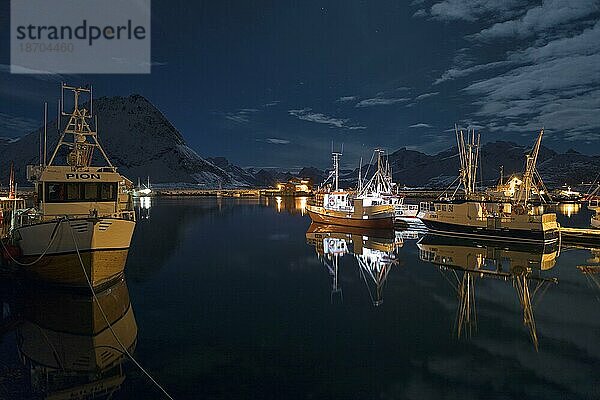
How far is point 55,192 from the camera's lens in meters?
21.1

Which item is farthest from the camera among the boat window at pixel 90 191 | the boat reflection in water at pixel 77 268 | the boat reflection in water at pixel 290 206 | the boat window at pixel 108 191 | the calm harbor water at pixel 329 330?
the boat reflection in water at pixel 290 206

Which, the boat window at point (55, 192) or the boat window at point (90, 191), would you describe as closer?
the boat window at point (55, 192)

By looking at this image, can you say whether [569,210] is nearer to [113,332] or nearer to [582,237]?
[582,237]

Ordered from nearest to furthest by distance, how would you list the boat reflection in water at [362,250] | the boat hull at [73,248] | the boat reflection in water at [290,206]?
the boat hull at [73,248], the boat reflection in water at [362,250], the boat reflection in water at [290,206]

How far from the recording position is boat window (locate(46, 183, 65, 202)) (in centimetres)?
2098

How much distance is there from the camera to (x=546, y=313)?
18.5 meters

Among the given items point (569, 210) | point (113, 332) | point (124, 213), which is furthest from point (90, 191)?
point (569, 210)

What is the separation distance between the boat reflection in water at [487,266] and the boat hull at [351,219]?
7.89 meters

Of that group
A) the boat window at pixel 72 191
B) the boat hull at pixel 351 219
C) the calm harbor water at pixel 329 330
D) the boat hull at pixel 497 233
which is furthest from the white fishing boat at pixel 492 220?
the boat window at pixel 72 191

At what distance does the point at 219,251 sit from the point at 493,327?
1054 inches

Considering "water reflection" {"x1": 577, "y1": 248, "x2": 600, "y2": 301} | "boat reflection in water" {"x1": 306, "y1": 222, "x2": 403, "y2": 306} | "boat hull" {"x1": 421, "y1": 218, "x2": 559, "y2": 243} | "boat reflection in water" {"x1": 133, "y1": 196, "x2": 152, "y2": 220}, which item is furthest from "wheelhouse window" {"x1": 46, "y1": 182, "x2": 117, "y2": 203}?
"boat reflection in water" {"x1": 133, "y1": 196, "x2": 152, "y2": 220}

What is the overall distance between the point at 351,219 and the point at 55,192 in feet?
133

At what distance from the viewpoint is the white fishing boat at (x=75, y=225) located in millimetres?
18578

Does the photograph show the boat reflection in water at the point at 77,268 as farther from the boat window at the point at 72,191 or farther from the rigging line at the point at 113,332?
the boat window at the point at 72,191
